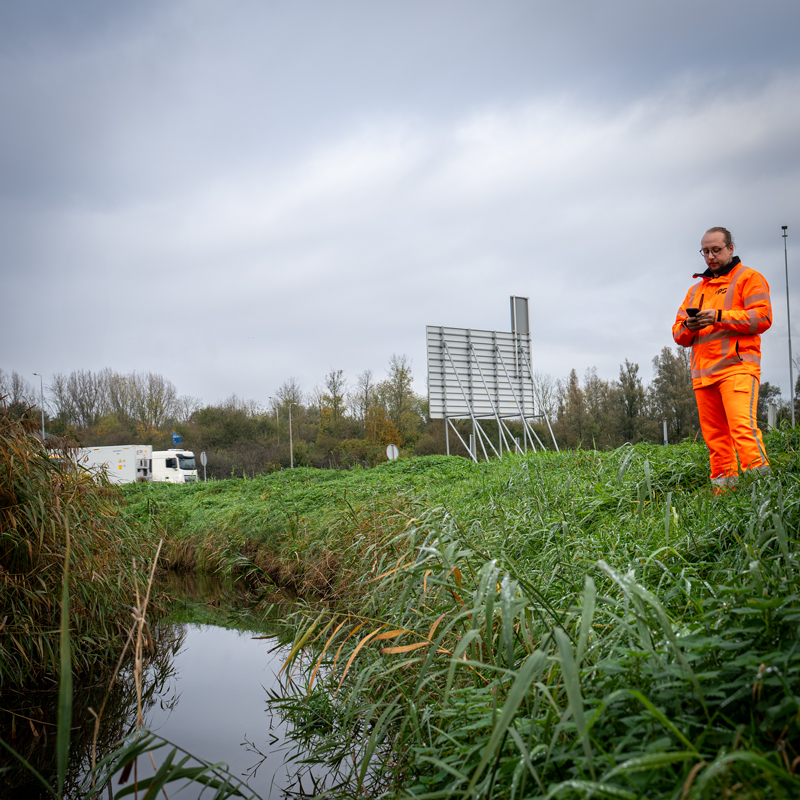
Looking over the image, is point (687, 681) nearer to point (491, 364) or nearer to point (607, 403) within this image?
point (491, 364)

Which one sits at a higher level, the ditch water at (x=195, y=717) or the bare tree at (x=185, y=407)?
the bare tree at (x=185, y=407)

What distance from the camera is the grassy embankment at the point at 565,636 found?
1.20 metres

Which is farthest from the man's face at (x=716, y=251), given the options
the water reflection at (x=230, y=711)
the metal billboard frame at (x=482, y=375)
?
the metal billboard frame at (x=482, y=375)

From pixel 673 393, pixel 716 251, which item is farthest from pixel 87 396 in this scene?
pixel 716 251

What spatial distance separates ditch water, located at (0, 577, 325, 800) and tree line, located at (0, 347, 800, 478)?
1904 cm

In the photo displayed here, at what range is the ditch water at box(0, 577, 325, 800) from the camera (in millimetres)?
2666

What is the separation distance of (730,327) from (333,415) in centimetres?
3024

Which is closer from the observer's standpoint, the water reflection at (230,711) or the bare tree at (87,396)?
the water reflection at (230,711)

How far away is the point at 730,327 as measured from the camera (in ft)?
12.5

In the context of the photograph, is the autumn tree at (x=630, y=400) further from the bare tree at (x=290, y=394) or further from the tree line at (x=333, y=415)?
the bare tree at (x=290, y=394)

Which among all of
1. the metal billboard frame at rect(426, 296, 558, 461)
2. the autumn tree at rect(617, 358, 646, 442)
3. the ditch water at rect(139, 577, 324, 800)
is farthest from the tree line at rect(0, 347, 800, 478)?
the ditch water at rect(139, 577, 324, 800)

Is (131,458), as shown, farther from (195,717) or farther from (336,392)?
(195,717)

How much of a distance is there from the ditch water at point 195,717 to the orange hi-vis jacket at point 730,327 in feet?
11.1

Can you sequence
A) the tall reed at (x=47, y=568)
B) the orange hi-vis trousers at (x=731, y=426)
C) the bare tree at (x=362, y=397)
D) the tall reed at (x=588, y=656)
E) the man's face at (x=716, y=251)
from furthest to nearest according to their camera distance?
the bare tree at (x=362, y=397) → the man's face at (x=716, y=251) → the orange hi-vis trousers at (x=731, y=426) → the tall reed at (x=47, y=568) → the tall reed at (x=588, y=656)
